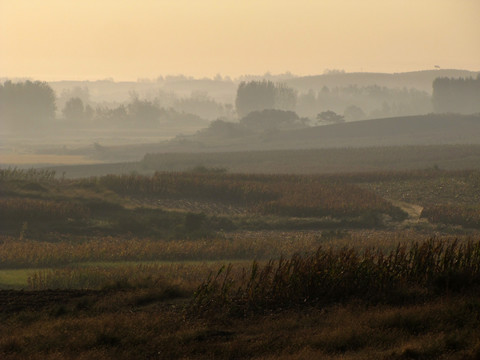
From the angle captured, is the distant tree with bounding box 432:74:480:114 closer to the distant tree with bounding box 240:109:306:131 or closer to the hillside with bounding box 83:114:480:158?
the hillside with bounding box 83:114:480:158

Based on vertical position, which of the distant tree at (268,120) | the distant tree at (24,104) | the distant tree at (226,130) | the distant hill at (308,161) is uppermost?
the distant tree at (24,104)

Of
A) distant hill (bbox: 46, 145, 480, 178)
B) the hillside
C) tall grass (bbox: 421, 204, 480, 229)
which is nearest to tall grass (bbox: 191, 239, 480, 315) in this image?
tall grass (bbox: 421, 204, 480, 229)

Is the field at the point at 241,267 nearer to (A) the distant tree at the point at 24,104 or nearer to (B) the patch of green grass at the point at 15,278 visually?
(B) the patch of green grass at the point at 15,278

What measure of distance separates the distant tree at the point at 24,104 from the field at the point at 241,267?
121 m

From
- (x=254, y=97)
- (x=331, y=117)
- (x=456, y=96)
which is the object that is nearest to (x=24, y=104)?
(x=254, y=97)

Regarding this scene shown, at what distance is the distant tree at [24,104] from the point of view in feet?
563

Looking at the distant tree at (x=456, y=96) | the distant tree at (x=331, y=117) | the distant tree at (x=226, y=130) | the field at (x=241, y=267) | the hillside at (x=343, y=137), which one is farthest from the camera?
the distant tree at (x=456, y=96)

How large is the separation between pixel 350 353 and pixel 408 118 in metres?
135

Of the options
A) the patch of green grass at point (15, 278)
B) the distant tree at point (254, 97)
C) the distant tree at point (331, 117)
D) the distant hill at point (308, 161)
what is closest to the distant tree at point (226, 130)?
the distant tree at point (331, 117)

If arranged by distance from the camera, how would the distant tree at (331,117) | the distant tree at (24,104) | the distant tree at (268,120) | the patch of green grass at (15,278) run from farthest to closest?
the distant tree at (24,104) → the distant tree at (331,117) → the distant tree at (268,120) → the patch of green grass at (15,278)

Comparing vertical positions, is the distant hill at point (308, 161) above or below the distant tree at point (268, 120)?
below

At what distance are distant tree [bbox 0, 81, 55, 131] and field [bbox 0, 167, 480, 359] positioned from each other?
121446 millimetres

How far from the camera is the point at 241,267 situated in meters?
28.7

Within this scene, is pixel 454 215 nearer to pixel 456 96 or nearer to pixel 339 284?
pixel 339 284
